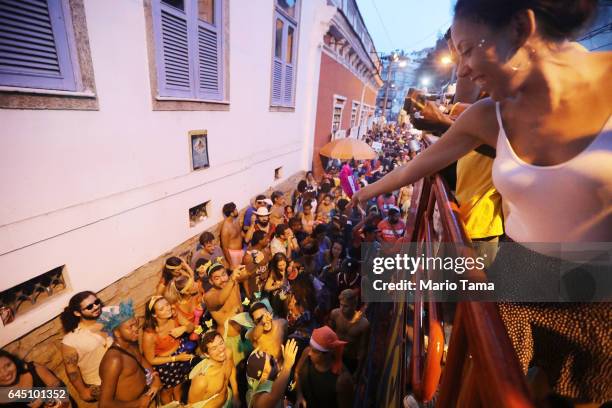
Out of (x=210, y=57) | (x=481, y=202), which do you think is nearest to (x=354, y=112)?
(x=210, y=57)

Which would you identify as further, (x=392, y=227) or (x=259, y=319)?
(x=392, y=227)

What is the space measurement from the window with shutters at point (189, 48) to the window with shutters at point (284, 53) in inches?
93.8

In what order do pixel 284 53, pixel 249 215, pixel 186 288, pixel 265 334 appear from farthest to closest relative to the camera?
pixel 284 53, pixel 249 215, pixel 186 288, pixel 265 334

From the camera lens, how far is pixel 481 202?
76.6 inches

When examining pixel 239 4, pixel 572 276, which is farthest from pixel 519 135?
pixel 239 4

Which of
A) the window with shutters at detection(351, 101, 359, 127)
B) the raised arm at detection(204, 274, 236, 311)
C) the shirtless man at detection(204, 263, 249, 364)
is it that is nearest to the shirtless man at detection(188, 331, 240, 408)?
the shirtless man at detection(204, 263, 249, 364)

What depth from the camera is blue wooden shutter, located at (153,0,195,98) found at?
3.96m

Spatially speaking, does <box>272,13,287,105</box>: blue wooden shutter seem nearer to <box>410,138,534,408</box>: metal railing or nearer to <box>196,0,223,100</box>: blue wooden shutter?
<box>196,0,223,100</box>: blue wooden shutter

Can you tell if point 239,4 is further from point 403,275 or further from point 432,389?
point 432,389

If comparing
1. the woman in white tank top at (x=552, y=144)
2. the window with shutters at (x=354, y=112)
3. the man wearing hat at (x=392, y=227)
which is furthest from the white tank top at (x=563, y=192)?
the window with shutters at (x=354, y=112)

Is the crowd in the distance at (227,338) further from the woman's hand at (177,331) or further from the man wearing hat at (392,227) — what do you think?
the man wearing hat at (392,227)

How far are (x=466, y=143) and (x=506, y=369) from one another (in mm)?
1061

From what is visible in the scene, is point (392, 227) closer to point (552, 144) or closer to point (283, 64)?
point (552, 144)

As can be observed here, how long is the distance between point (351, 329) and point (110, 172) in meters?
3.55
